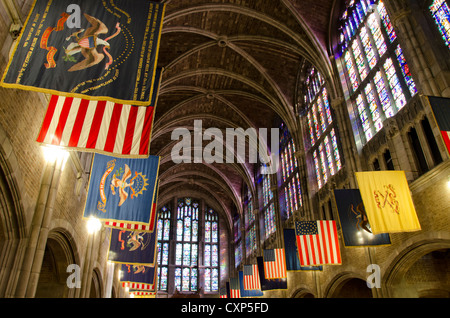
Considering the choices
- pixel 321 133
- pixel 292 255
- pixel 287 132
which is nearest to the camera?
pixel 292 255

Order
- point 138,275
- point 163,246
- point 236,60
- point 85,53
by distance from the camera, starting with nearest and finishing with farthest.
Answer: point 85,53 < point 138,275 < point 236,60 < point 163,246

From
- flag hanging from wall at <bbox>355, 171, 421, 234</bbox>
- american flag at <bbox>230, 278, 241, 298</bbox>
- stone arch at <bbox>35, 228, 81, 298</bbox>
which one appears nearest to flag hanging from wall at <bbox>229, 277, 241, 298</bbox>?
american flag at <bbox>230, 278, 241, 298</bbox>

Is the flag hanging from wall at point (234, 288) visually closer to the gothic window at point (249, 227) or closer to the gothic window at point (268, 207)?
the gothic window at point (249, 227)

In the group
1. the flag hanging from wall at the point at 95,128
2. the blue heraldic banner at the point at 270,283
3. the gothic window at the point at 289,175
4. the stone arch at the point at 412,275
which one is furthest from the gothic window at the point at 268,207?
the flag hanging from wall at the point at 95,128

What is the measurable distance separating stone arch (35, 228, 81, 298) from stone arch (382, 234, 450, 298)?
10216mm

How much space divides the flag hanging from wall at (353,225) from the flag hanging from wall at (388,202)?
1372 millimetres

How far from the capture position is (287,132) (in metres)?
Result: 22.5

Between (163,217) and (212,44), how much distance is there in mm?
22404

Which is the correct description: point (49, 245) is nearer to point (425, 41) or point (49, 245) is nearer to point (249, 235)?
point (425, 41)

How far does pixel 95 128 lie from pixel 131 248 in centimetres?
708

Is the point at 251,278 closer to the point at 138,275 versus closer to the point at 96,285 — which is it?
the point at 138,275

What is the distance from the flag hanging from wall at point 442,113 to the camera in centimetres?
655

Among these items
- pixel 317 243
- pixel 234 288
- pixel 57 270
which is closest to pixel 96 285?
pixel 57 270
